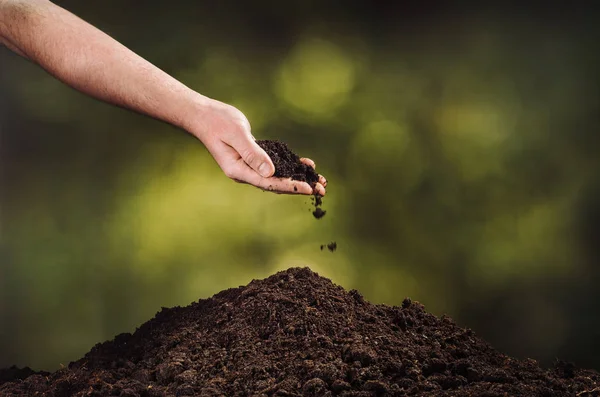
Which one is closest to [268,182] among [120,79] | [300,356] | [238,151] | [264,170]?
[264,170]

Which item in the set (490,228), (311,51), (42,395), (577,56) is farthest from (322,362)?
(577,56)

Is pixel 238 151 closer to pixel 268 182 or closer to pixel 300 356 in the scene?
pixel 268 182

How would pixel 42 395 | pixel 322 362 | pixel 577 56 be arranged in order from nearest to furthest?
pixel 322 362 < pixel 42 395 < pixel 577 56

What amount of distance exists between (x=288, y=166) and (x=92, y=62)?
3.16 ft

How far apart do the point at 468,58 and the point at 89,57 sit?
1.71m

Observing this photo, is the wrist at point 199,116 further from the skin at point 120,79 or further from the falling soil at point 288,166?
A: the falling soil at point 288,166

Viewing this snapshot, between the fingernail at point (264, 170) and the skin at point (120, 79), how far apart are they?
54 mm

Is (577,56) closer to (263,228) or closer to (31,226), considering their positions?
(263,228)

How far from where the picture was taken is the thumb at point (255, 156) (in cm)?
231

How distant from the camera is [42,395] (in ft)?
6.81

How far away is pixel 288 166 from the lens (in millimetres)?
2434

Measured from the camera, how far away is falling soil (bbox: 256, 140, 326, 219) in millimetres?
2398

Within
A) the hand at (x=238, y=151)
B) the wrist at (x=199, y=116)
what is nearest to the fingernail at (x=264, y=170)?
the hand at (x=238, y=151)

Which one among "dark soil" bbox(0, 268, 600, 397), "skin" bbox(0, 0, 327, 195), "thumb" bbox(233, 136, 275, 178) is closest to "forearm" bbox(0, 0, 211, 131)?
"skin" bbox(0, 0, 327, 195)
